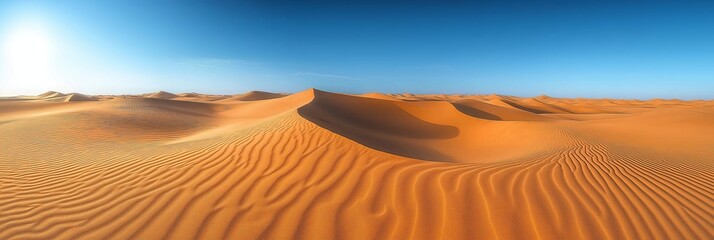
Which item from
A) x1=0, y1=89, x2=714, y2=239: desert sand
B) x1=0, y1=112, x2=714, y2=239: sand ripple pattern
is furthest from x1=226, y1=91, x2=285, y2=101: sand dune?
x1=0, y1=112, x2=714, y2=239: sand ripple pattern

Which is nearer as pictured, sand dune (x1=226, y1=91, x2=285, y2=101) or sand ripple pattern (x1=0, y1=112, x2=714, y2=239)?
sand ripple pattern (x1=0, y1=112, x2=714, y2=239)

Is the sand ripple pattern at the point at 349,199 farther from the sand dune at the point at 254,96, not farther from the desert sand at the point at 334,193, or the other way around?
the sand dune at the point at 254,96

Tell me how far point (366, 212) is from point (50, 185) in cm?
491

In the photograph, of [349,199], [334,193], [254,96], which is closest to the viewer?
[349,199]

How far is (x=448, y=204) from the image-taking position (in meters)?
3.04

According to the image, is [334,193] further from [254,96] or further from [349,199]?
[254,96]

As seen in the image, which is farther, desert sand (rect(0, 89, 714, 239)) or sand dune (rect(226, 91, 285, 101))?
sand dune (rect(226, 91, 285, 101))

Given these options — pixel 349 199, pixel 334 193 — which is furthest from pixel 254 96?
pixel 349 199

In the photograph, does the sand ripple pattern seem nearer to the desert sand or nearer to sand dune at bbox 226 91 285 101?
the desert sand

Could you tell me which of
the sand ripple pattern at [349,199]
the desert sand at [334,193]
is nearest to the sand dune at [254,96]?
the desert sand at [334,193]

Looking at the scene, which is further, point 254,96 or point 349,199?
point 254,96

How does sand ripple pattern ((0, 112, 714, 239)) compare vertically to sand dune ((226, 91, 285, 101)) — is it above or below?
below

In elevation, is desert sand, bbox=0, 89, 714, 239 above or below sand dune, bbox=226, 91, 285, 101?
below

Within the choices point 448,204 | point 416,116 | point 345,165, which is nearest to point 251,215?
point 345,165
